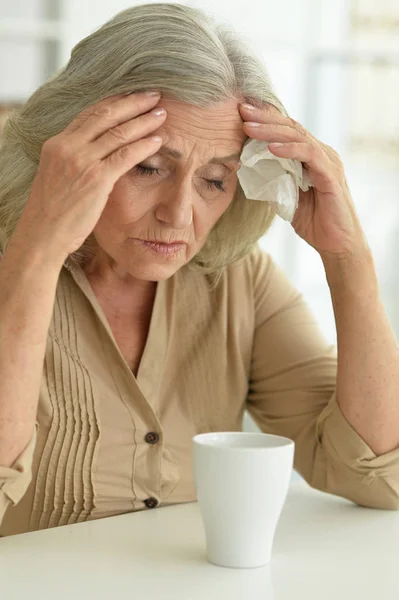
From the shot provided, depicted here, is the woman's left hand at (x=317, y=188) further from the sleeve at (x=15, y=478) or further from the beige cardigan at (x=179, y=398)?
the sleeve at (x=15, y=478)

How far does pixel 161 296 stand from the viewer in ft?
5.46

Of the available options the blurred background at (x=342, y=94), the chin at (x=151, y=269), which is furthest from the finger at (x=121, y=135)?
the blurred background at (x=342, y=94)

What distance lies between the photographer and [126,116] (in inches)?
52.5

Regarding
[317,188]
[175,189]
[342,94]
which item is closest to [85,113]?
[175,189]

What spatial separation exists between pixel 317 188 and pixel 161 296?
34 cm

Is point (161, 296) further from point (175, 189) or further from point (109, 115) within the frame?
point (109, 115)

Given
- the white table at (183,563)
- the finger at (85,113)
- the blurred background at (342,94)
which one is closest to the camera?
the white table at (183,563)

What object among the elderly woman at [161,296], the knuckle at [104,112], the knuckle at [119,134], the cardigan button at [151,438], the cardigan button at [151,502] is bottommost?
the cardigan button at [151,502]

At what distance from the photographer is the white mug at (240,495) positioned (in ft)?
3.54

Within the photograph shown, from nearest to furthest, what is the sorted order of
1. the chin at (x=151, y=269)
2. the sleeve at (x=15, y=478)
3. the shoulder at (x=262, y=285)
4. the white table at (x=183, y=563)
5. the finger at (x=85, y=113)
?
the white table at (x=183, y=563), the sleeve at (x=15, y=478), the finger at (x=85, y=113), the chin at (x=151, y=269), the shoulder at (x=262, y=285)

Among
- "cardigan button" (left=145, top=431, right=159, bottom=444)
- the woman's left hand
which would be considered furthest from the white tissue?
"cardigan button" (left=145, top=431, right=159, bottom=444)

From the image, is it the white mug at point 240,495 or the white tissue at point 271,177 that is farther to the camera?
the white tissue at point 271,177

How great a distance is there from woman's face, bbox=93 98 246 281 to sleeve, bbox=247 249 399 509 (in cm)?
28

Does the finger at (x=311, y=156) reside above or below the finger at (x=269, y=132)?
below
